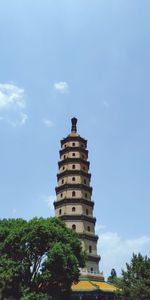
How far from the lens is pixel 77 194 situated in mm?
43000

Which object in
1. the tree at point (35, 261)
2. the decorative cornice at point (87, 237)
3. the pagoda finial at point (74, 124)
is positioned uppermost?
the pagoda finial at point (74, 124)

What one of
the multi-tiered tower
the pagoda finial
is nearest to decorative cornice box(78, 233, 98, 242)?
the multi-tiered tower

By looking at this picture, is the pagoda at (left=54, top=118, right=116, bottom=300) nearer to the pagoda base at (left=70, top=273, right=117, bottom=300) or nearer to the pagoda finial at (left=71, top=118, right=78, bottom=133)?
the pagoda base at (left=70, top=273, right=117, bottom=300)

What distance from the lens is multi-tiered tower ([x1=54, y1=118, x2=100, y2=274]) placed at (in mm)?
40500

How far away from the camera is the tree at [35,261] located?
26359 mm

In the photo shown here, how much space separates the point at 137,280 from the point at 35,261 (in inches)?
340

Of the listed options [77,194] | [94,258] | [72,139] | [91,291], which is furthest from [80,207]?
[91,291]

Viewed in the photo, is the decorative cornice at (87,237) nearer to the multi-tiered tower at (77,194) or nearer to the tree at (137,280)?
the multi-tiered tower at (77,194)

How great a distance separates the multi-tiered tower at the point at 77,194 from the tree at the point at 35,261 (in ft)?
38.3

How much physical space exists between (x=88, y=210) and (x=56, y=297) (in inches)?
643

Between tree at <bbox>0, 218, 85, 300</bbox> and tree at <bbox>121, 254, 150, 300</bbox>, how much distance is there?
15.5 ft

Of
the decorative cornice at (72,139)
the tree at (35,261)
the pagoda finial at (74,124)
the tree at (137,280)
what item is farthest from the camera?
the pagoda finial at (74,124)

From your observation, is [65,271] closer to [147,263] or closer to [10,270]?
[10,270]

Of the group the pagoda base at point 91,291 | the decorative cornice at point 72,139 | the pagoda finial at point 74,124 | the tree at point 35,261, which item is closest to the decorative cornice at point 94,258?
the pagoda base at point 91,291
